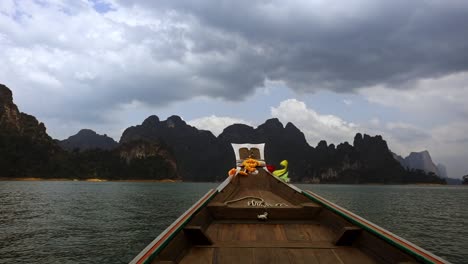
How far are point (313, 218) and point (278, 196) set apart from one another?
442 cm

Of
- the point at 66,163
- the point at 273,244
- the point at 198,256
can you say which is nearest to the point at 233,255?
the point at 198,256

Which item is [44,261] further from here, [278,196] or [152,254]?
[152,254]

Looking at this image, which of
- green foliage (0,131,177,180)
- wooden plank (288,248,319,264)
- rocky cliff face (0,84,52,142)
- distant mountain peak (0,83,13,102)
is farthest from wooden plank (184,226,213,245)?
distant mountain peak (0,83,13,102)

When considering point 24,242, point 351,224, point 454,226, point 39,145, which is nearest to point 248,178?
point 351,224

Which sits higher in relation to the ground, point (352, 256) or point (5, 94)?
point (5, 94)

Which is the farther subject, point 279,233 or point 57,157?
point 57,157

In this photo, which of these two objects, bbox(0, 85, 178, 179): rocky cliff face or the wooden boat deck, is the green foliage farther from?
the wooden boat deck

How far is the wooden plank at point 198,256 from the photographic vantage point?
4.15 metres

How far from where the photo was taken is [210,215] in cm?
623

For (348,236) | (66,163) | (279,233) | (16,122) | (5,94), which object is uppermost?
(5,94)

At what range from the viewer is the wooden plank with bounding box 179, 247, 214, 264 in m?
4.15

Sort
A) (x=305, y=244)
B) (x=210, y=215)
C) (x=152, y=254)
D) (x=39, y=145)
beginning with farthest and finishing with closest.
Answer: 1. (x=39, y=145)
2. (x=210, y=215)
3. (x=305, y=244)
4. (x=152, y=254)

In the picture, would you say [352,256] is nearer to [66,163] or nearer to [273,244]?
[273,244]

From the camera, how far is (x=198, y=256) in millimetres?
4324
